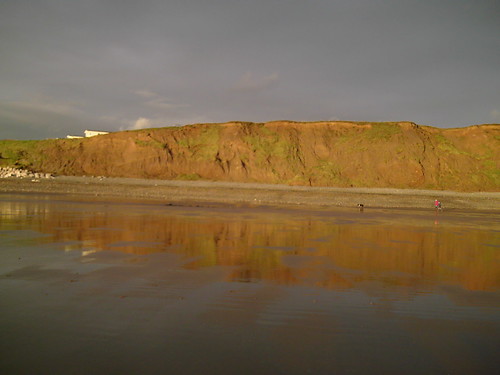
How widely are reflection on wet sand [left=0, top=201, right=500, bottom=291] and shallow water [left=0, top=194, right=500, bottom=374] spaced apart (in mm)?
80

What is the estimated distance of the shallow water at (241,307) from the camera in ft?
13.4

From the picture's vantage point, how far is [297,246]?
1170 centimetres

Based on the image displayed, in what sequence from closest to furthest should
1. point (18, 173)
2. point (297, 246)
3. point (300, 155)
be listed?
1. point (297, 246)
2. point (18, 173)
3. point (300, 155)

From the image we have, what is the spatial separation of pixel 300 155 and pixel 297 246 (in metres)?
44.8

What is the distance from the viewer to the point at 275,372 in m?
3.83

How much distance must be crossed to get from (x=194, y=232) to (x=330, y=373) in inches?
402

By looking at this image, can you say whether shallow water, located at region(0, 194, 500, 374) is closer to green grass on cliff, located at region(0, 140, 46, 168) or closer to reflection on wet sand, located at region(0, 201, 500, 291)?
reflection on wet sand, located at region(0, 201, 500, 291)

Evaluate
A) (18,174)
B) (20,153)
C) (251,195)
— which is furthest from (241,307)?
(20,153)

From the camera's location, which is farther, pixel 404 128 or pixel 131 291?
pixel 404 128

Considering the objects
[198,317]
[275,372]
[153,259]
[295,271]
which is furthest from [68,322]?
[295,271]

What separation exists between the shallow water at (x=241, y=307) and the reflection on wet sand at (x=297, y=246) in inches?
3.1

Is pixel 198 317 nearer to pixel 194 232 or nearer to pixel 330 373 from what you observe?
pixel 330 373

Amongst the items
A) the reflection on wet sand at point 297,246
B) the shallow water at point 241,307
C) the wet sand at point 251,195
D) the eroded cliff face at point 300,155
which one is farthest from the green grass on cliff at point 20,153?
the shallow water at point 241,307

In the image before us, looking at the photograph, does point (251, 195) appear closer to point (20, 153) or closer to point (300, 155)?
point (300, 155)
